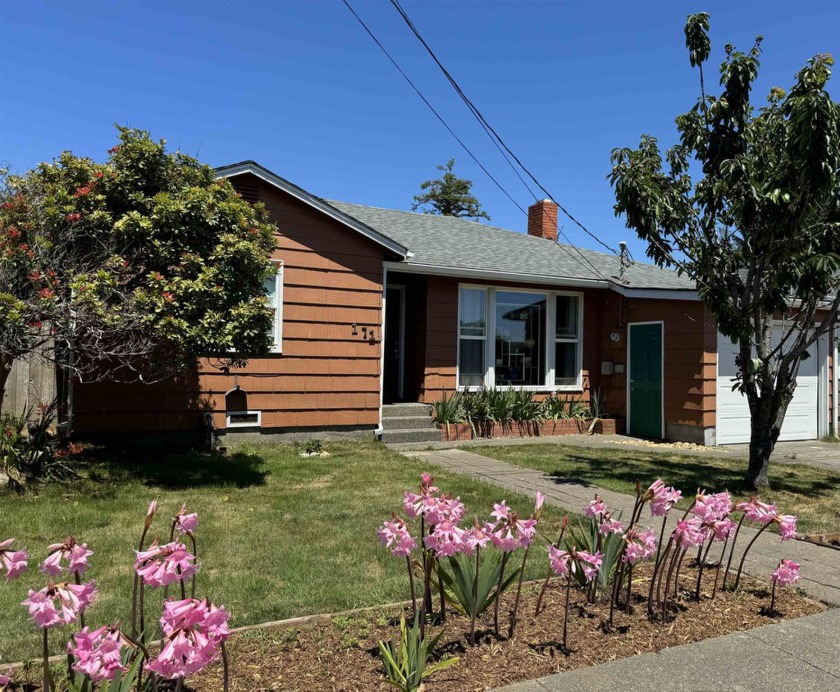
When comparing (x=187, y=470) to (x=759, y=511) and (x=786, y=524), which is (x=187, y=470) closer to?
(x=759, y=511)

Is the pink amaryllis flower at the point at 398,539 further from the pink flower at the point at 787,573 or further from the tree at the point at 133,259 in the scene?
the tree at the point at 133,259

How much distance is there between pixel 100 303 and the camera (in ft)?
19.3

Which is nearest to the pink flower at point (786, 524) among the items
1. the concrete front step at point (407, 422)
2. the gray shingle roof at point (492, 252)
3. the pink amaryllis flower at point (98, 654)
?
the pink amaryllis flower at point (98, 654)

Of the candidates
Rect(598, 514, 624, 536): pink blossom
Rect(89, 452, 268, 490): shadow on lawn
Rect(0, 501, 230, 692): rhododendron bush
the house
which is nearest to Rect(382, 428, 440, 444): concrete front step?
the house

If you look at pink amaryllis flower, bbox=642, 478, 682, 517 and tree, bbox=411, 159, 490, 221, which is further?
tree, bbox=411, 159, 490, 221

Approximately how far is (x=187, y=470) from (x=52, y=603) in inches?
229

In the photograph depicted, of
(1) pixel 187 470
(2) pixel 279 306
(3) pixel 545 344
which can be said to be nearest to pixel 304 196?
(2) pixel 279 306

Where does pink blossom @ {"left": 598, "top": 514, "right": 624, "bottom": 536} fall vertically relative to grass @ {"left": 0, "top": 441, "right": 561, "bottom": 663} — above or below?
above

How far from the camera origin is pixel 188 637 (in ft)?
5.98

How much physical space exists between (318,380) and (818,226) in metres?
7.09

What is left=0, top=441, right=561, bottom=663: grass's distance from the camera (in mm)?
3639

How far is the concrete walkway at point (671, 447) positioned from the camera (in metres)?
9.97

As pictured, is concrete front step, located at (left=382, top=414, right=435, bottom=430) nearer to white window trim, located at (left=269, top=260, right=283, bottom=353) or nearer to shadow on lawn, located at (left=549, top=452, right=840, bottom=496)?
white window trim, located at (left=269, top=260, right=283, bottom=353)

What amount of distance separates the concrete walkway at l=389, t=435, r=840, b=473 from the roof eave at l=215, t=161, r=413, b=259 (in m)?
3.37
